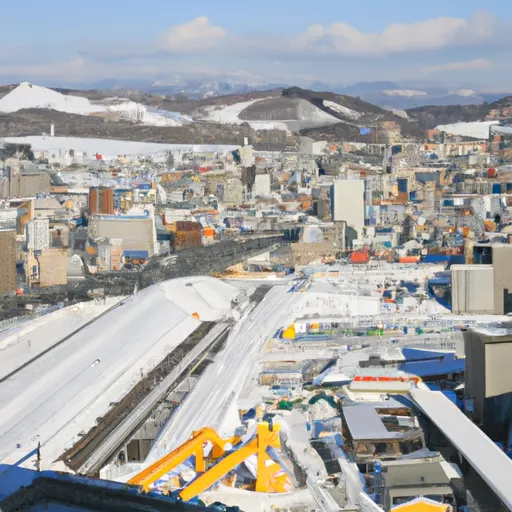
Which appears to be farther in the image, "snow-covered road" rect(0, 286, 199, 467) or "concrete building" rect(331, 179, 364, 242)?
"concrete building" rect(331, 179, 364, 242)

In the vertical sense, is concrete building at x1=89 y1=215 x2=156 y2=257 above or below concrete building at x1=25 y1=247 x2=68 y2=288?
above


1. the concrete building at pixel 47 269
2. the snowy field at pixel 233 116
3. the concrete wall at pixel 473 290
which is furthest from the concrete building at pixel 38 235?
the snowy field at pixel 233 116

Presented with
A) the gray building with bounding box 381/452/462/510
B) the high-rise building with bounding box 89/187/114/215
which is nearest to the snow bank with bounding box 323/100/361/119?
the high-rise building with bounding box 89/187/114/215

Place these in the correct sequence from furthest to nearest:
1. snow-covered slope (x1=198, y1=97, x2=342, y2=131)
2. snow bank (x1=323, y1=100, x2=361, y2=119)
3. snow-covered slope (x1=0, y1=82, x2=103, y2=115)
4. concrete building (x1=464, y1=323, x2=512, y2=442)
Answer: snow bank (x1=323, y1=100, x2=361, y2=119)
snow-covered slope (x1=0, y1=82, x2=103, y2=115)
snow-covered slope (x1=198, y1=97, x2=342, y2=131)
concrete building (x1=464, y1=323, x2=512, y2=442)

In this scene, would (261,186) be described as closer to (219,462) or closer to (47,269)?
(47,269)

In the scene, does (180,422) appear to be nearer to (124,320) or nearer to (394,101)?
(124,320)

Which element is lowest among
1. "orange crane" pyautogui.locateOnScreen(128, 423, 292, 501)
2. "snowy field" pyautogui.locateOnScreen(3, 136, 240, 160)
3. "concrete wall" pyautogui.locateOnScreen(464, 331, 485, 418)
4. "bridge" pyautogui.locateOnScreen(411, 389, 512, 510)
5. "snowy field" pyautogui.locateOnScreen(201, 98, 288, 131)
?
"orange crane" pyautogui.locateOnScreen(128, 423, 292, 501)

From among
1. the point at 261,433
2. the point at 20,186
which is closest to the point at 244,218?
the point at 20,186

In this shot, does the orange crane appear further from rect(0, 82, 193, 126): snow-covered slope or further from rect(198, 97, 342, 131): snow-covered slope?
rect(0, 82, 193, 126): snow-covered slope
